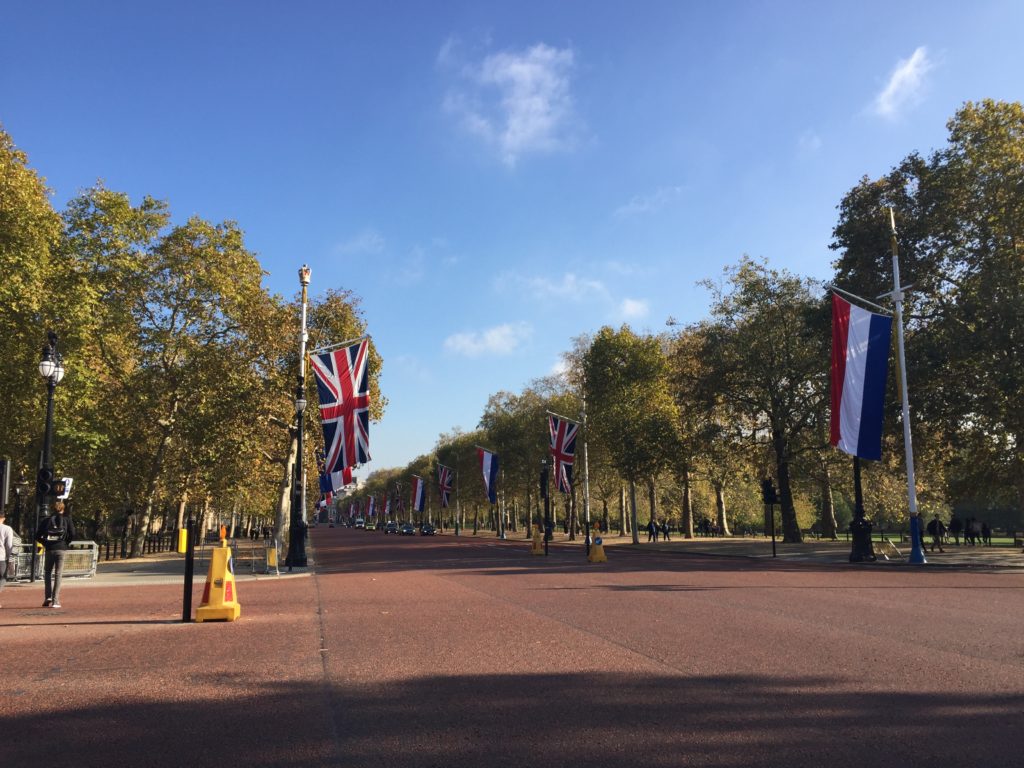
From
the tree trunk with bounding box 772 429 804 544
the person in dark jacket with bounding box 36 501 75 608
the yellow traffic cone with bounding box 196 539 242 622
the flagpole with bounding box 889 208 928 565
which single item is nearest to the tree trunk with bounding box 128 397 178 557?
the person in dark jacket with bounding box 36 501 75 608

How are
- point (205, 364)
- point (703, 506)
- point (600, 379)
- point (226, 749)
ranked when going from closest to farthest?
point (226, 749) → point (205, 364) → point (600, 379) → point (703, 506)

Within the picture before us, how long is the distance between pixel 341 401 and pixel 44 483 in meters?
11.3

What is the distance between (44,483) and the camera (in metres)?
14.9

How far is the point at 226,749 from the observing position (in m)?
4.96

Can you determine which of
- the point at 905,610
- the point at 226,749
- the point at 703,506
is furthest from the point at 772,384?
the point at 703,506

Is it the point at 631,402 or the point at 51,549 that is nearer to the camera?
the point at 51,549

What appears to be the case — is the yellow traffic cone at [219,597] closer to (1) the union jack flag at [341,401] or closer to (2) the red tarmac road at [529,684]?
(2) the red tarmac road at [529,684]

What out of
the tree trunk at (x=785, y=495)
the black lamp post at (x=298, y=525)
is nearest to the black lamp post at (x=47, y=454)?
the black lamp post at (x=298, y=525)

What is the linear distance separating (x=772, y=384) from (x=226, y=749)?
36686mm

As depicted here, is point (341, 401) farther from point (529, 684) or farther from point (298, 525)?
point (529, 684)

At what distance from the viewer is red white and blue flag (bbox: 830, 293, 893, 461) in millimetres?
21922

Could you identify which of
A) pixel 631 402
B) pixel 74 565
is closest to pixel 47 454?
pixel 74 565

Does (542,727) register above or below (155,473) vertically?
below

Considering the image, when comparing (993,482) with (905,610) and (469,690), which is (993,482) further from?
(469,690)
